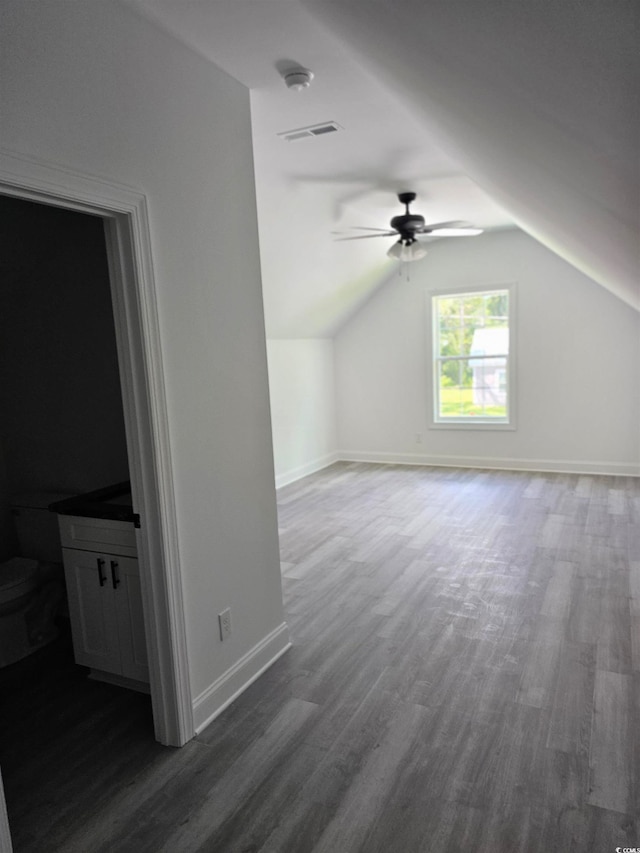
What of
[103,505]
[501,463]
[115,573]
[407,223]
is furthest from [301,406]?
[115,573]

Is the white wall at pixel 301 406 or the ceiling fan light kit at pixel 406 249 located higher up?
the ceiling fan light kit at pixel 406 249

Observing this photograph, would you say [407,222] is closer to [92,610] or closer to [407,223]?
[407,223]

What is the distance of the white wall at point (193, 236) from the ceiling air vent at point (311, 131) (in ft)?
1.91

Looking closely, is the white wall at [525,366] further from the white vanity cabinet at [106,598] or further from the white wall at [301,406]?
the white vanity cabinet at [106,598]

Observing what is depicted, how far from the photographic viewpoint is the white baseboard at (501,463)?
618cm

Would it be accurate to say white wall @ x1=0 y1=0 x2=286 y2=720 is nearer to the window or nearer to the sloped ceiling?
the sloped ceiling

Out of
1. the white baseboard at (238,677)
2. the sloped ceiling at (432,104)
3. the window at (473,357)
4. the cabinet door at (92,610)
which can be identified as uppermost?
the sloped ceiling at (432,104)

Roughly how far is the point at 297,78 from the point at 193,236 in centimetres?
86

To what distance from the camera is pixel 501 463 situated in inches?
266

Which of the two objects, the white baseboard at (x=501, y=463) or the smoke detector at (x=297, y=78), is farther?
the white baseboard at (x=501, y=463)

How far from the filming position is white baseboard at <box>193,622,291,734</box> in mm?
2295

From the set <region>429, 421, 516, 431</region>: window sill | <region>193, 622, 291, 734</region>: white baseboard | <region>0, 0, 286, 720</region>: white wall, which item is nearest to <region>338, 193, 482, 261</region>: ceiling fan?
<region>0, 0, 286, 720</region>: white wall

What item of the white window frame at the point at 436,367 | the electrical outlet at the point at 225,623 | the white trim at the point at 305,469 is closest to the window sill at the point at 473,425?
the white window frame at the point at 436,367

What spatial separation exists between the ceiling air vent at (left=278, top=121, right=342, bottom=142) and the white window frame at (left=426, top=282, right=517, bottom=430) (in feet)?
13.0
